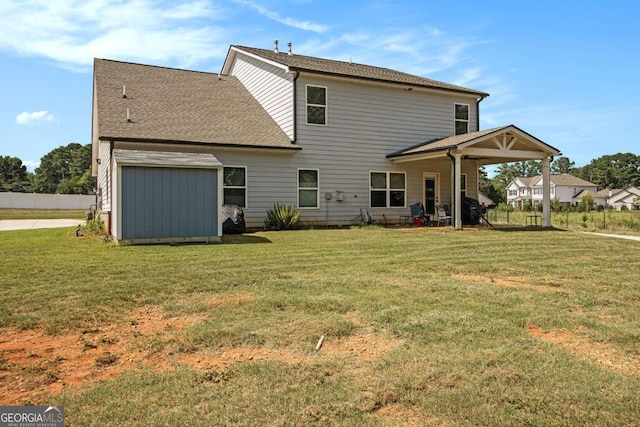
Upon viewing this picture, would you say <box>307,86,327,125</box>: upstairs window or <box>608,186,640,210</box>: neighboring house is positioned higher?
<box>307,86,327,125</box>: upstairs window

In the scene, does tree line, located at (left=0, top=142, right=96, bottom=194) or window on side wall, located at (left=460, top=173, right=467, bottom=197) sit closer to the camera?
window on side wall, located at (left=460, top=173, right=467, bottom=197)

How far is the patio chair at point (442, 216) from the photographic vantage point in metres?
15.6

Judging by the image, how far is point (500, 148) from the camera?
14.4m

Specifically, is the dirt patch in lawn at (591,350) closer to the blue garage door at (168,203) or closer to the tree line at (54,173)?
the blue garage door at (168,203)

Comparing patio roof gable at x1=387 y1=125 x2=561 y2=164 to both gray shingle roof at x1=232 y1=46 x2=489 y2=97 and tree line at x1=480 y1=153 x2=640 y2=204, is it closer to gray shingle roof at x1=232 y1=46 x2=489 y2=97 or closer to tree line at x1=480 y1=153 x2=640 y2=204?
gray shingle roof at x1=232 y1=46 x2=489 y2=97

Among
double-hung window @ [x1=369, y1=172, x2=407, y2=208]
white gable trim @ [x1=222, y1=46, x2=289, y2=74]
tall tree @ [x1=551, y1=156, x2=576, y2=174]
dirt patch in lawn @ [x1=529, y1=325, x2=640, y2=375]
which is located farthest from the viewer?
tall tree @ [x1=551, y1=156, x2=576, y2=174]

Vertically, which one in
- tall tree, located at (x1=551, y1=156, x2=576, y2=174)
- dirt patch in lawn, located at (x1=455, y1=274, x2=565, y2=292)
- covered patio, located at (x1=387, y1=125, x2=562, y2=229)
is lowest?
dirt patch in lawn, located at (x1=455, y1=274, x2=565, y2=292)

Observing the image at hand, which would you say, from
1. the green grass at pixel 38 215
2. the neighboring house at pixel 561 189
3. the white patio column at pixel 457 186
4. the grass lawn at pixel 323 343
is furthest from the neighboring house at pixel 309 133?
the neighboring house at pixel 561 189

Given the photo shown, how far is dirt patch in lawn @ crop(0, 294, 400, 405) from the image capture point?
9.32ft

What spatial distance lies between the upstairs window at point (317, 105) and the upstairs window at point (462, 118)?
604cm

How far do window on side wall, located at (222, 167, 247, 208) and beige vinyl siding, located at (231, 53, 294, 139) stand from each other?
2.28m

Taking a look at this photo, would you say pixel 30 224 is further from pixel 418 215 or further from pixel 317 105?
pixel 418 215

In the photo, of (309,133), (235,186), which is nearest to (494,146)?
(309,133)

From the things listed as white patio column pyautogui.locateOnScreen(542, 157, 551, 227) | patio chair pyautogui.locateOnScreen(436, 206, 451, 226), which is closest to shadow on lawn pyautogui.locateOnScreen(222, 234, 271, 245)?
patio chair pyautogui.locateOnScreen(436, 206, 451, 226)
